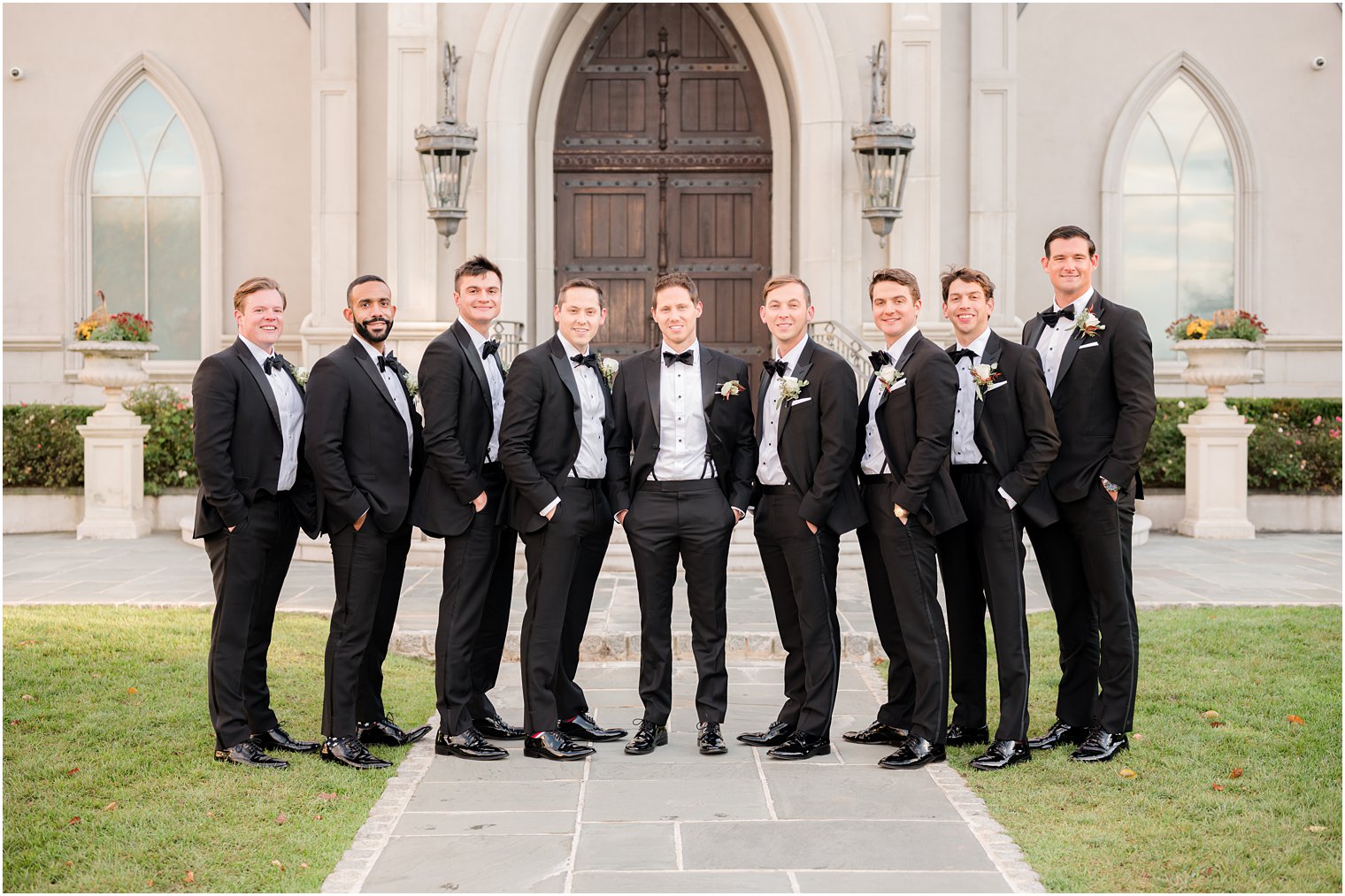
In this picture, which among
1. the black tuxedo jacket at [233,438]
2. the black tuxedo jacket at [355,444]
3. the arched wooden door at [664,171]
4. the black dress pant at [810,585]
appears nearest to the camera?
the black tuxedo jacket at [233,438]

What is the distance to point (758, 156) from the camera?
562 inches

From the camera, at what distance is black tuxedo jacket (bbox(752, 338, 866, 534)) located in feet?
19.1

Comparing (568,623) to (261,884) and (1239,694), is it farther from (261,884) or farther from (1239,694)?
(1239,694)

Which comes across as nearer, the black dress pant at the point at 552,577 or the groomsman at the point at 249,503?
the groomsman at the point at 249,503

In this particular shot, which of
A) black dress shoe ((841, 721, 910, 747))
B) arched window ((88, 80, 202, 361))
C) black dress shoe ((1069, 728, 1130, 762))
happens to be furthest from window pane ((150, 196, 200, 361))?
black dress shoe ((1069, 728, 1130, 762))

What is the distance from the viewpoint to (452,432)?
5938 mm

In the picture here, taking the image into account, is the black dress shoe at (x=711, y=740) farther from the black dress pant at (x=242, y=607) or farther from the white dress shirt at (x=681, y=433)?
the black dress pant at (x=242, y=607)

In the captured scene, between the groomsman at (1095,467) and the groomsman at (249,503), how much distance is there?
356cm

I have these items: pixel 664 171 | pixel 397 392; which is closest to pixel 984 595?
pixel 397 392

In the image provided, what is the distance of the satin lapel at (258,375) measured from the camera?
19.2ft

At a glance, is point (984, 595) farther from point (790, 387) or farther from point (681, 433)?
point (681, 433)

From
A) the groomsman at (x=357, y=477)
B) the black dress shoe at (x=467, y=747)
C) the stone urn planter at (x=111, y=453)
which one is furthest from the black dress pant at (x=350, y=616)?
the stone urn planter at (x=111, y=453)

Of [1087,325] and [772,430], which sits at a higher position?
[1087,325]

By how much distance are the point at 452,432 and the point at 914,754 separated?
8.47ft
